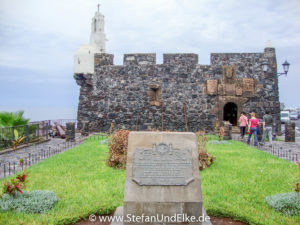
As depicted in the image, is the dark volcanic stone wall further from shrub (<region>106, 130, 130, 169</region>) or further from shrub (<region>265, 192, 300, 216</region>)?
shrub (<region>265, 192, 300, 216</region>)

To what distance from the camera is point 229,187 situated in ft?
19.4

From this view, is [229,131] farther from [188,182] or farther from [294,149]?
[188,182]

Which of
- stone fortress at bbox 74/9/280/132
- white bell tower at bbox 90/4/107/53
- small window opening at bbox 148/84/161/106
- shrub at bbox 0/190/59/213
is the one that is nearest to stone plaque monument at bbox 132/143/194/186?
shrub at bbox 0/190/59/213

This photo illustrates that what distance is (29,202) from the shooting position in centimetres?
474

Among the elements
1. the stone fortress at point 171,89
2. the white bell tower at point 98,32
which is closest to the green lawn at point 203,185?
the stone fortress at point 171,89

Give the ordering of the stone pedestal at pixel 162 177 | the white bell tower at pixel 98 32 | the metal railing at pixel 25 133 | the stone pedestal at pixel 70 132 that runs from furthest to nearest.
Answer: the white bell tower at pixel 98 32, the stone pedestal at pixel 70 132, the metal railing at pixel 25 133, the stone pedestal at pixel 162 177

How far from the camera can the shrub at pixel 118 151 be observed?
25.6ft

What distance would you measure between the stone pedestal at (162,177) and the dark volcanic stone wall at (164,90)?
11.4 meters

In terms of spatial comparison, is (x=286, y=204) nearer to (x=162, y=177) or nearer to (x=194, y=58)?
(x=162, y=177)

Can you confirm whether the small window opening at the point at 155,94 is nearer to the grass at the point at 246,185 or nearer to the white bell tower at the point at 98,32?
the grass at the point at 246,185

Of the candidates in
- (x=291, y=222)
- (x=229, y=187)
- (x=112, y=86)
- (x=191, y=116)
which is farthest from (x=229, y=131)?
(x=291, y=222)

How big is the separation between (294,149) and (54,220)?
10.0 meters

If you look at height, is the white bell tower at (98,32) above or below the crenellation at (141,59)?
above

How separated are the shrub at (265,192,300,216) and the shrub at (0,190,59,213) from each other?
3.77 metres
